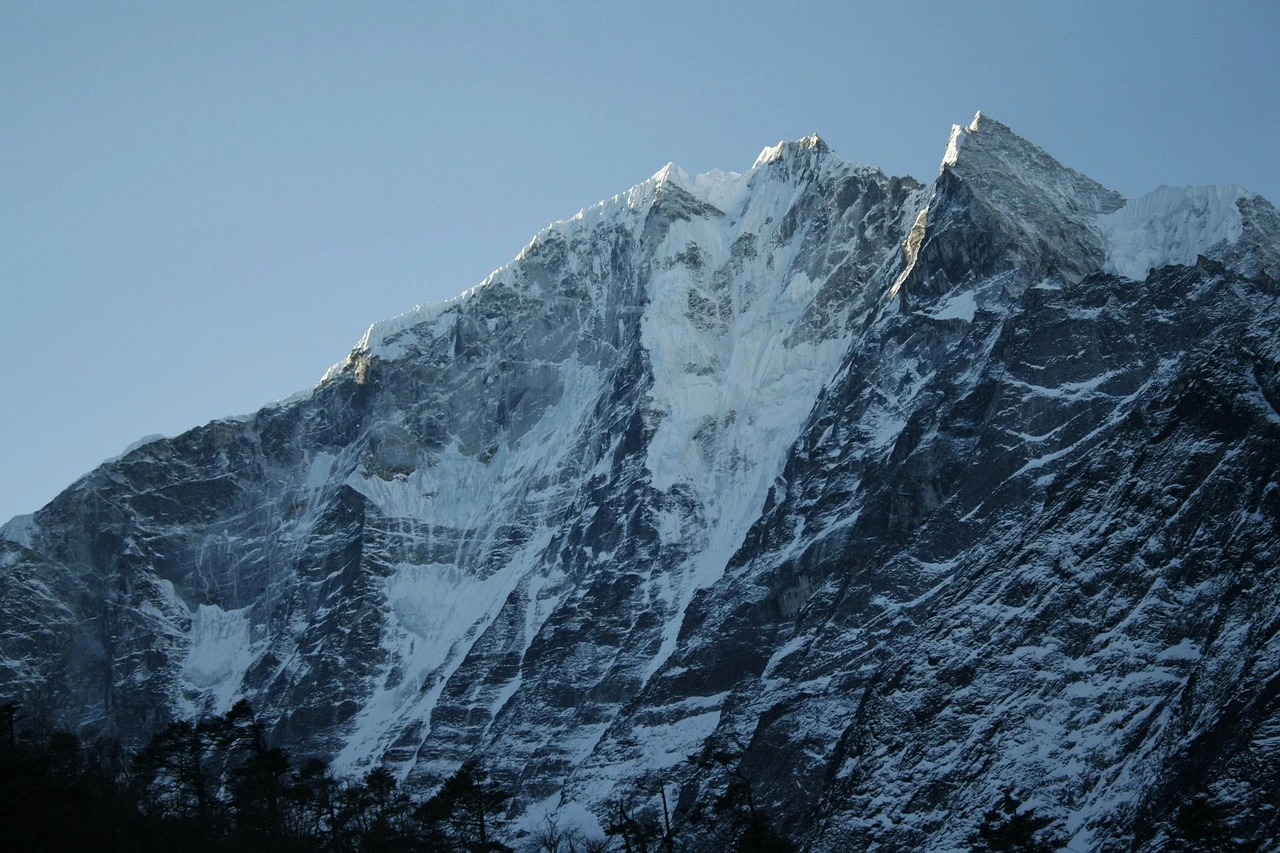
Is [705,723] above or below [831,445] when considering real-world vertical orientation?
below

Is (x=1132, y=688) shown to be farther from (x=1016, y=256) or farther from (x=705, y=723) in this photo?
(x=1016, y=256)

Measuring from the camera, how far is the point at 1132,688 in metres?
106

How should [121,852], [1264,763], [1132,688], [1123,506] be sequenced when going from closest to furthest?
1. [121,852]
2. [1264,763]
3. [1132,688]
4. [1123,506]

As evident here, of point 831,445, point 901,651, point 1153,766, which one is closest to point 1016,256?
point 831,445

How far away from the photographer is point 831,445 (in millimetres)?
194375

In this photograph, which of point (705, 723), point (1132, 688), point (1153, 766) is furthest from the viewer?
point (705, 723)

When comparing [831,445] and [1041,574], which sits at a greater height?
[831,445]

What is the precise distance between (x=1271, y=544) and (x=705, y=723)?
77.8 m

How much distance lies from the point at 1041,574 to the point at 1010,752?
16.3m

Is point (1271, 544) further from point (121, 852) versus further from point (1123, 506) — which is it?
point (121, 852)


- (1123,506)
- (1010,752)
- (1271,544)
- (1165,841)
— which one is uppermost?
(1123,506)

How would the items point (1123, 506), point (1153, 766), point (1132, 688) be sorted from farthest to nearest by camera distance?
1. point (1123, 506)
2. point (1132, 688)
3. point (1153, 766)

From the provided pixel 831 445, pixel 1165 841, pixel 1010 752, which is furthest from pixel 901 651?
pixel 831 445

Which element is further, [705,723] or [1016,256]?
[1016,256]
